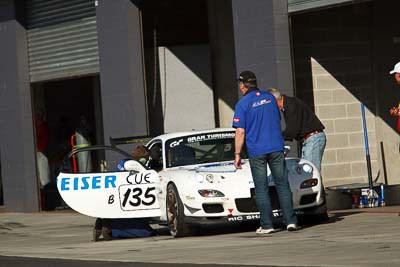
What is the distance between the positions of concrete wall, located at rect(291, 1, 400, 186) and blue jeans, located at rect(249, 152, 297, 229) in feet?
19.4

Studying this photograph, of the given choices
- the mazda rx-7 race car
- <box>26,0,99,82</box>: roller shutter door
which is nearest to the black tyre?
the mazda rx-7 race car

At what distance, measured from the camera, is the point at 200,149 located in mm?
14656

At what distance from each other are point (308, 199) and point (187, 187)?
58.5 inches

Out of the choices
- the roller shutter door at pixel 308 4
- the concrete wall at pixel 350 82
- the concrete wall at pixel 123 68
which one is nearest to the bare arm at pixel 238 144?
the roller shutter door at pixel 308 4

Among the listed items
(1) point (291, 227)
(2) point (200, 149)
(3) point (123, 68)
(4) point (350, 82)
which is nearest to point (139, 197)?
(2) point (200, 149)

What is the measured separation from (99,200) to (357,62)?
6.73 m

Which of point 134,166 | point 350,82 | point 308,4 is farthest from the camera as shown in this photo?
point 350,82

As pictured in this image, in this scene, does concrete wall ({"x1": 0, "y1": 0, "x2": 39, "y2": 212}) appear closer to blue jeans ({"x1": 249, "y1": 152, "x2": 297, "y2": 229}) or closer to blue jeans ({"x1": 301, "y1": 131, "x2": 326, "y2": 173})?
blue jeans ({"x1": 301, "y1": 131, "x2": 326, "y2": 173})

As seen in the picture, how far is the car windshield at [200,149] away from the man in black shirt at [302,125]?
77 cm

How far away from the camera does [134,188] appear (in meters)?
14.4

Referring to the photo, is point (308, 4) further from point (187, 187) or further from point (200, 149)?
point (187, 187)

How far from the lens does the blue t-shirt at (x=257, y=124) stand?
507 inches

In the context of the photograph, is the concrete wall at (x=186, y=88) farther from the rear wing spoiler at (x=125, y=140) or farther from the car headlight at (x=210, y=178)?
the car headlight at (x=210, y=178)

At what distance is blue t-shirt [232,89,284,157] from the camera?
42.2 feet
